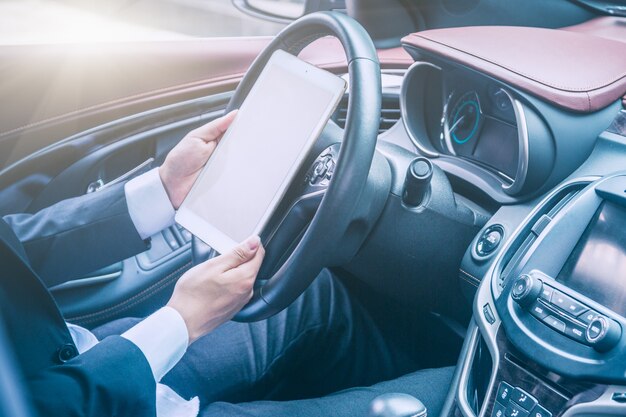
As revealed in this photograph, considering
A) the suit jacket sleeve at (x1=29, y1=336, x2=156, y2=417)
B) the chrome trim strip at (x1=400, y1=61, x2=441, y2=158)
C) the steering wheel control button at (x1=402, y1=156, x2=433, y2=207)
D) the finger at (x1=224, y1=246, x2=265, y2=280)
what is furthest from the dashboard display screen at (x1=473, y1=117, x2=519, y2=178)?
the suit jacket sleeve at (x1=29, y1=336, x2=156, y2=417)

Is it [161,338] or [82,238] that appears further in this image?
[82,238]

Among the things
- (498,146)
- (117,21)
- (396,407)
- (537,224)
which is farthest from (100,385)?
(117,21)

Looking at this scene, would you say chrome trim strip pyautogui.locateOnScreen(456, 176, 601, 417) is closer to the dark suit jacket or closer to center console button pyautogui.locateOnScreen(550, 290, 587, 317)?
center console button pyautogui.locateOnScreen(550, 290, 587, 317)

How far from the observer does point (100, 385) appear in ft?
2.78

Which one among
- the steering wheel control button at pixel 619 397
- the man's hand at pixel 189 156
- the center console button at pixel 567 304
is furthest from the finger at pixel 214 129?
the steering wheel control button at pixel 619 397

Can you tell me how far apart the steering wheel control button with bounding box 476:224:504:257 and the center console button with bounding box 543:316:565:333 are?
9.3 inches

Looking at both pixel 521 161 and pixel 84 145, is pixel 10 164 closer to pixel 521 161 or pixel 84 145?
pixel 84 145

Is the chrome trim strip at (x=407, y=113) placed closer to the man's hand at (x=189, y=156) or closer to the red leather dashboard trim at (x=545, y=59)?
the red leather dashboard trim at (x=545, y=59)

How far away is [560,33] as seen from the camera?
1349 millimetres

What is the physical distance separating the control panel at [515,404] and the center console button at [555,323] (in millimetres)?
104

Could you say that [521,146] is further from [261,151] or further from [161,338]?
[161,338]

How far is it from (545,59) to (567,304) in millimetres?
536

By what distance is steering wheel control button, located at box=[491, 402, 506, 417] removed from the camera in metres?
0.90

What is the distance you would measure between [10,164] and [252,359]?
943 millimetres
